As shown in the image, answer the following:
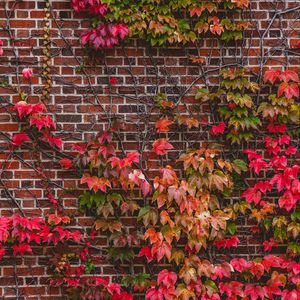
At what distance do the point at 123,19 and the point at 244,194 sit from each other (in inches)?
63.8

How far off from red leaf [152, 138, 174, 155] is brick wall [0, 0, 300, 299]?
0.11m

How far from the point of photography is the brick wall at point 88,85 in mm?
4109

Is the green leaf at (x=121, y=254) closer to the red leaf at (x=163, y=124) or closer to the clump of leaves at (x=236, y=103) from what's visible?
the red leaf at (x=163, y=124)

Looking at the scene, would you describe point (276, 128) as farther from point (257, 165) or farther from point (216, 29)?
point (216, 29)

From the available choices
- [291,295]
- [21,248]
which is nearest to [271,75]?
[291,295]

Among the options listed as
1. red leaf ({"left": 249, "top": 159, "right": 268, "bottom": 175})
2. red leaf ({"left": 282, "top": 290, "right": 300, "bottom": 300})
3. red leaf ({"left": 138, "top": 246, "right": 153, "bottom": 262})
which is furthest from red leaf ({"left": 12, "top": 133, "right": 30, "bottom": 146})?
red leaf ({"left": 282, "top": 290, "right": 300, "bottom": 300})

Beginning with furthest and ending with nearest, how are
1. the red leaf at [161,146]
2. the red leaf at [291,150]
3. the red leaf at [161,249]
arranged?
the red leaf at [291,150], the red leaf at [161,146], the red leaf at [161,249]

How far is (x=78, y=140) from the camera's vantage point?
4156mm

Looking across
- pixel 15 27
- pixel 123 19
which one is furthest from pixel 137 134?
pixel 15 27

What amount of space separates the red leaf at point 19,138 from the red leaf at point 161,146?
966 mm

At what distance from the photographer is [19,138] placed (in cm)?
407

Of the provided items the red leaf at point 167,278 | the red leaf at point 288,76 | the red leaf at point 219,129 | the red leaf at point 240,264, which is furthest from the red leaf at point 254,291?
the red leaf at point 288,76

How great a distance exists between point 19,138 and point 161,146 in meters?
1.07

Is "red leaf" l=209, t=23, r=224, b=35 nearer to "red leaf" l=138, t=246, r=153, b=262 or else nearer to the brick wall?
the brick wall
